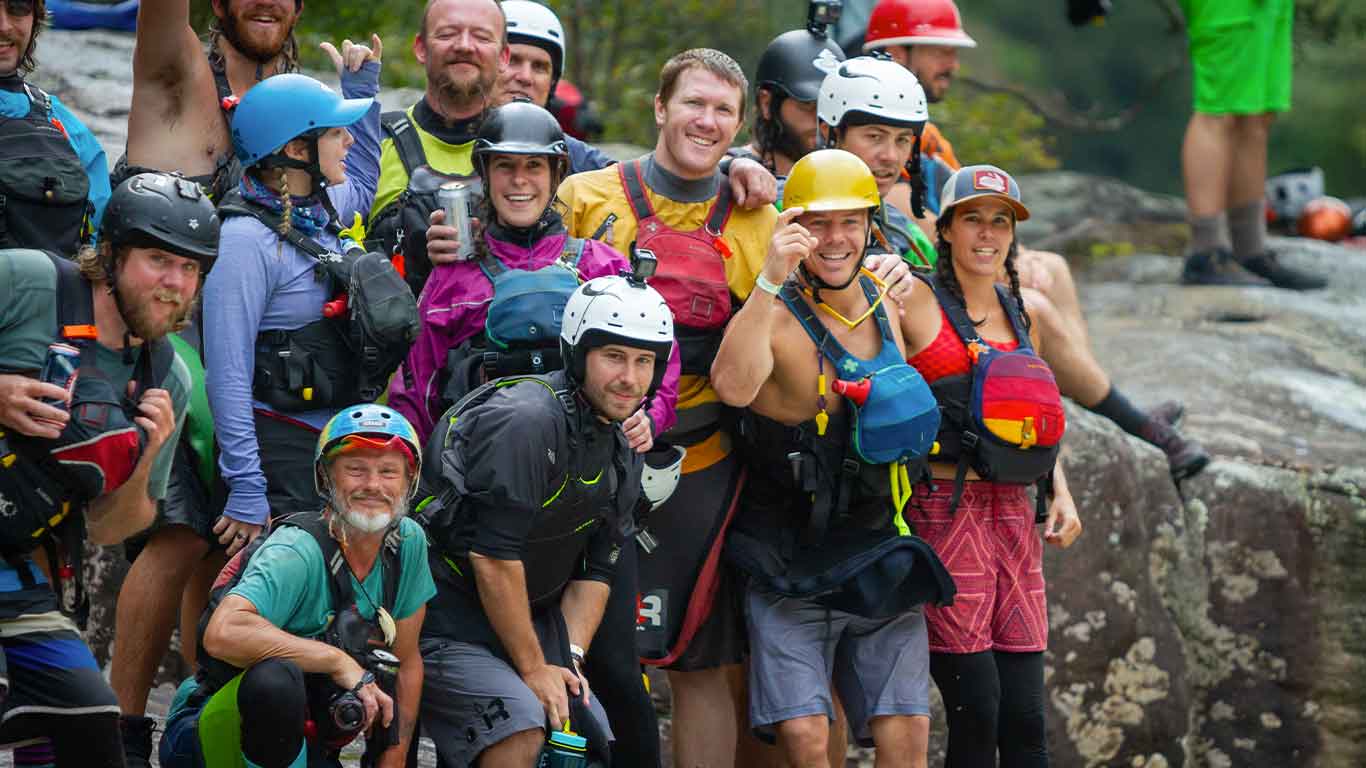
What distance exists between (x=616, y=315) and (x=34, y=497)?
Result: 1.61m

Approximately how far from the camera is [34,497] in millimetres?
4383

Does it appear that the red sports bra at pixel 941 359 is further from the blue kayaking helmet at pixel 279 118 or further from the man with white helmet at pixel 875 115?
the blue kayaking helmet at pixel 279 118

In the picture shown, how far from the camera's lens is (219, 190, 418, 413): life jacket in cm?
516

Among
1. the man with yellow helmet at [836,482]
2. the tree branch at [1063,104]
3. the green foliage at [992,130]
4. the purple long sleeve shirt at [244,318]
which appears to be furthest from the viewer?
the tree branch at [1063,104]

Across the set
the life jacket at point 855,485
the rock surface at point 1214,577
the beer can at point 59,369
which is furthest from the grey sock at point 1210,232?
the beer can at point 59,369

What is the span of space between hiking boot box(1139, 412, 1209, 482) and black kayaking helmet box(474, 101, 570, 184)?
139 inches

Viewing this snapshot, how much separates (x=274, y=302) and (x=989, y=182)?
2339 mm

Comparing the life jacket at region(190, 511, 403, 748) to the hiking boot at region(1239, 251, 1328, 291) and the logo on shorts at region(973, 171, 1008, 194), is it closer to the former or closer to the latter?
the logo on shorts at region(973, 171, 1008, 194)

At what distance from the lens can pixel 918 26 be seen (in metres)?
7.57

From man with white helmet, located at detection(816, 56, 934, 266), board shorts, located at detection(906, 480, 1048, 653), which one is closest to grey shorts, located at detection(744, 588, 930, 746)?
board shorts, located at detection(906, 480, 1048, 653)

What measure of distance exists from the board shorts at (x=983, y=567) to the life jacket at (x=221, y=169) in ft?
7.85

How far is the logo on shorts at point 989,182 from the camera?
5.87 meters

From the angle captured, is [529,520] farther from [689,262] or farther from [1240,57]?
[1240,57]

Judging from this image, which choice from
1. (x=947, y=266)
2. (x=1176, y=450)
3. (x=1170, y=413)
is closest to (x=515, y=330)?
(x=947, y=266)
